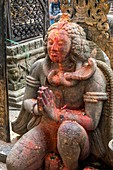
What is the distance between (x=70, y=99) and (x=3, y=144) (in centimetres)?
100

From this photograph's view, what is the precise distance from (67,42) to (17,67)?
2.14 m

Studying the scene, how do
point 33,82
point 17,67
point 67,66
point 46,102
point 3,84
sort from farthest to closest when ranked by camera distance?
point 17,67, point 3,84, point 33,82, point 67,66, point 46,102

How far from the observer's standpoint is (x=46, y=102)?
206 centimetres

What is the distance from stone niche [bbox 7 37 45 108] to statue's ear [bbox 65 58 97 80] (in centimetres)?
199

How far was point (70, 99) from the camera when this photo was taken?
2.22 m

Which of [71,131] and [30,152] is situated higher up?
[71,131]

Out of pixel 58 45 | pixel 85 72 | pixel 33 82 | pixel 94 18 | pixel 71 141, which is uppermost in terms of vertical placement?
pixel 94 18

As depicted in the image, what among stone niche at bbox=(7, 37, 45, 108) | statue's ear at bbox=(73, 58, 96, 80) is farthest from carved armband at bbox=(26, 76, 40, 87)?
stone niche at bbox=(7, 37, 45, 108)

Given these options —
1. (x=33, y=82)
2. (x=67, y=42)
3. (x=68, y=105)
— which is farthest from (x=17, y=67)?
(x=67, y=42)

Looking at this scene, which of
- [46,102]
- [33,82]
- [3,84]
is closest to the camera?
[46,102]

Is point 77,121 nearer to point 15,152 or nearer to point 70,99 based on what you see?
point 70,99

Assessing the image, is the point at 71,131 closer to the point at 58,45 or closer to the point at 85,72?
the point at 85,72

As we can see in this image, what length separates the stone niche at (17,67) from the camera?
13.4ft

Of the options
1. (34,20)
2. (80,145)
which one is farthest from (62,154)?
(34,20)
